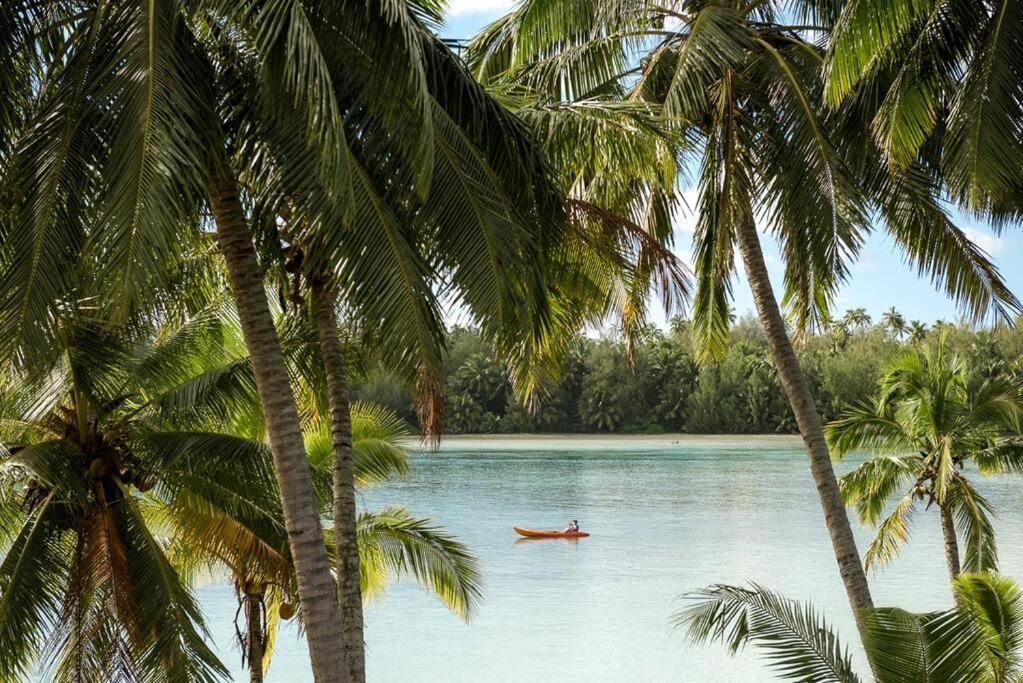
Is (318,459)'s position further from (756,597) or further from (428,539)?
(756,597)

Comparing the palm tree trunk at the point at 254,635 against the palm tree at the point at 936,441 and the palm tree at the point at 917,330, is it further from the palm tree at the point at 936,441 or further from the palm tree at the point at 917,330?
the palm tree at the point at 917,330

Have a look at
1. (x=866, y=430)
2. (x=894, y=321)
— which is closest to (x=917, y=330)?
(x=894, y=321)

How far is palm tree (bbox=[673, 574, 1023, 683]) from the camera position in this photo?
7.46m

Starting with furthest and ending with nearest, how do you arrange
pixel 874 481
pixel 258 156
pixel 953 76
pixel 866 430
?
pixel 866 430 < pixel 874 481 < pixel 953 76 < pixel 258 156

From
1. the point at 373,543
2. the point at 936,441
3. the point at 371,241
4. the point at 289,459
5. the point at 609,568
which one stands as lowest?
the point at 609,568

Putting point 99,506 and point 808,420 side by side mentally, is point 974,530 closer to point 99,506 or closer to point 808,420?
point 808,420

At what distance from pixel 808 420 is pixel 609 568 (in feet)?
97.4

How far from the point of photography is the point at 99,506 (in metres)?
10.8

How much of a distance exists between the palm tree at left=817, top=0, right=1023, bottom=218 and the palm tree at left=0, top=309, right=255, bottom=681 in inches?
232

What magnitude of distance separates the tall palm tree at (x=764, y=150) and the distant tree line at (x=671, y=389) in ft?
189

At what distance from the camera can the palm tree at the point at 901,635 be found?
746cm

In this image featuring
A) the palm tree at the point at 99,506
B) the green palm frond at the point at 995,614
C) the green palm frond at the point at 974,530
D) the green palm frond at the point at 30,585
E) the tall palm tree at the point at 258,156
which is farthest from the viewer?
the green palm frond at the point at 974,530

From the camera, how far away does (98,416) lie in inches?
444

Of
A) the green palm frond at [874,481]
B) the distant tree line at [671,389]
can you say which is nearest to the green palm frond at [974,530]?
the green palm frond at [874,481]
